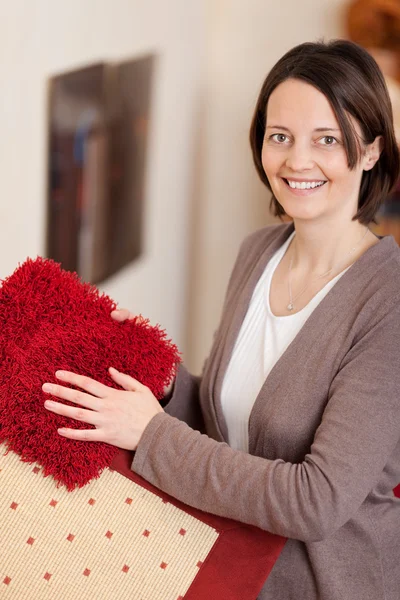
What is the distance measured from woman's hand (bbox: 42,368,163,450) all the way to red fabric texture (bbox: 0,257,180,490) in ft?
0.05

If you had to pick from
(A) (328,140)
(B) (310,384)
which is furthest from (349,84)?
(B) (310,384)

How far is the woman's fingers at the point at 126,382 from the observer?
112cm

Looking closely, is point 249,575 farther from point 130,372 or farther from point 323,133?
point 323,133

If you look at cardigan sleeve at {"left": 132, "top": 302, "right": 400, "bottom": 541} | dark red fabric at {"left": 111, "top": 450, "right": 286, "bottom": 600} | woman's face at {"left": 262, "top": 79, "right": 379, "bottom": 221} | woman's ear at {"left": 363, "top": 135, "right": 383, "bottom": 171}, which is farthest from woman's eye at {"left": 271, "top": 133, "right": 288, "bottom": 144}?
dark red fabric at {"left": 111, "top": 450, "right": 286, "bottom": 600}

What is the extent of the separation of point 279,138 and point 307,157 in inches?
3.1

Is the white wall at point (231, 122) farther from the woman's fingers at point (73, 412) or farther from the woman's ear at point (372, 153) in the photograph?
the woman's fingers at point (73, 412)

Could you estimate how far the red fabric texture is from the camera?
106 cm

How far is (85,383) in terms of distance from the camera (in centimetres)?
109

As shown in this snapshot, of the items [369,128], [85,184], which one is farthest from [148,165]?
[369,128]

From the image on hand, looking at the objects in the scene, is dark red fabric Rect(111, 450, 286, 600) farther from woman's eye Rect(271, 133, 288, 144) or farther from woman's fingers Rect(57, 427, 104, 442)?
→ woman's eye Rect(271, 133, 288, 144)

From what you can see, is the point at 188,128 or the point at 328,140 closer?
the point at 328,140

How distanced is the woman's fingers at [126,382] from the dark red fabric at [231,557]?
0.10 meters

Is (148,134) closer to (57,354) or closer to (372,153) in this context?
(372,153)

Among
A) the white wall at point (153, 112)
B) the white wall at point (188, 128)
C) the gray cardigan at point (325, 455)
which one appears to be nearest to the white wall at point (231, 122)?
the white wall at point (188, 128)
